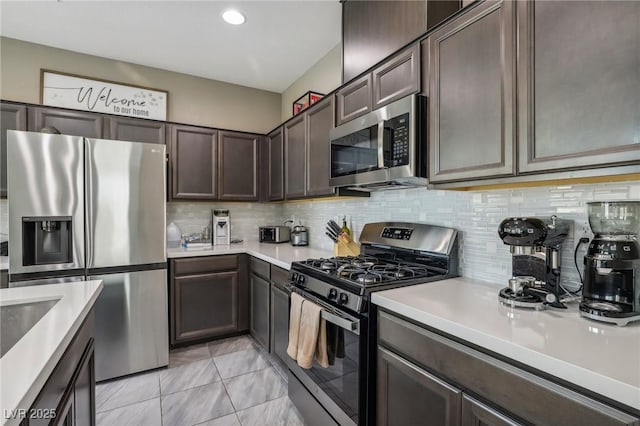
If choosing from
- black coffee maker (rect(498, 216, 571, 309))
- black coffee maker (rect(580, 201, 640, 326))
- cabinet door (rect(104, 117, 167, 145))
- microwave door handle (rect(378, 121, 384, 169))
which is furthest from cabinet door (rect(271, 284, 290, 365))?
cabinet door (rect(104, 117, 167, 145))

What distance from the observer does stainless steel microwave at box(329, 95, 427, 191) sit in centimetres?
155

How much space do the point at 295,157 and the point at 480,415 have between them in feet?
7.64

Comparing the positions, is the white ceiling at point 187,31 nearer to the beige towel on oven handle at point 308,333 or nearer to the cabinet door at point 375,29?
the cabinet door at point 375,29

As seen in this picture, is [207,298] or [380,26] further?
[207,298]

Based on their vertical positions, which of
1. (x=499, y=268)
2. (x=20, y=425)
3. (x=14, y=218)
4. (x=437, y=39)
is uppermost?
(x=437, y=39)

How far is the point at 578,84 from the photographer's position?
100 centimetres

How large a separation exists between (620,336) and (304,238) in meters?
2.52

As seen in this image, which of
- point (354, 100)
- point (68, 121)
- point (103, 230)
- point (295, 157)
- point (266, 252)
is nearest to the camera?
point (354, 100)

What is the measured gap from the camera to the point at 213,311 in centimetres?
289

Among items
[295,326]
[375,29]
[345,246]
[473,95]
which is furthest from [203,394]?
[375,29]

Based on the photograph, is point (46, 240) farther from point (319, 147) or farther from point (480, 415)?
point (480, 415)

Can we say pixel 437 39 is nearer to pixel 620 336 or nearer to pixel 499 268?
pixel 499 268

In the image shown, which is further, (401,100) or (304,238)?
(304,238)

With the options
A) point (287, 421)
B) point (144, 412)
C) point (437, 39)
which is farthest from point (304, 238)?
point (437, 39)
